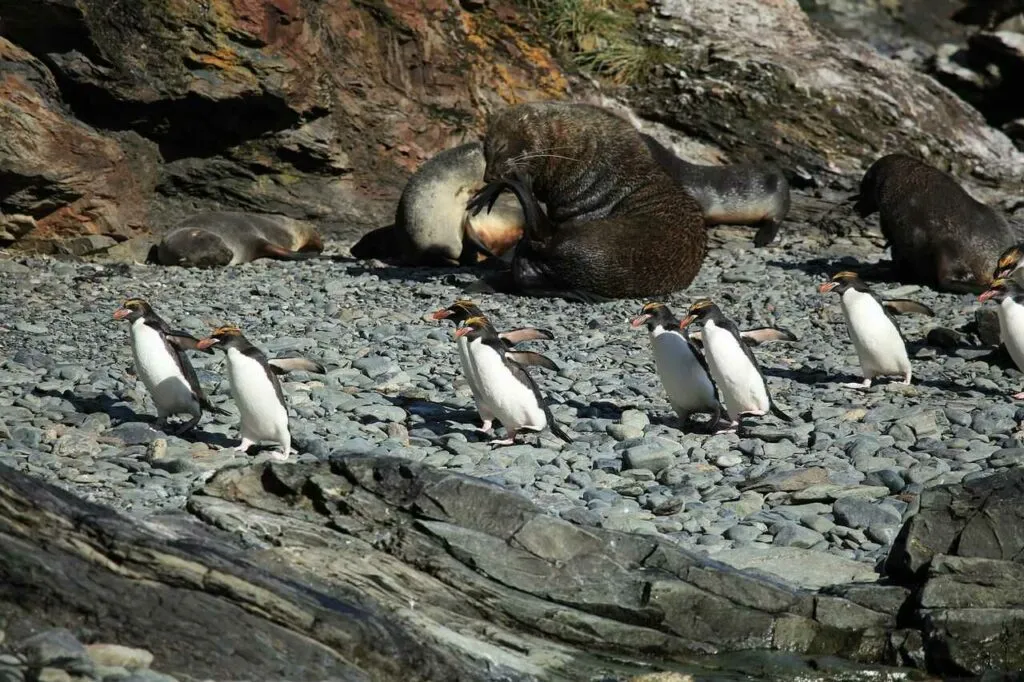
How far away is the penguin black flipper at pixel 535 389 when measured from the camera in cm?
773

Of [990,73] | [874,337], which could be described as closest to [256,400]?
[874,337]

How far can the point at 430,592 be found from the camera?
5172 millimetres

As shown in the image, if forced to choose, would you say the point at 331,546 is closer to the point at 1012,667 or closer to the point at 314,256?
the point at 1012,667

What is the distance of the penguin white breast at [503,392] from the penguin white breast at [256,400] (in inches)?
44.1

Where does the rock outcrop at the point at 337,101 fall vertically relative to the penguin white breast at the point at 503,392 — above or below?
below

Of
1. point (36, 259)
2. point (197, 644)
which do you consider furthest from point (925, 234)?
point (197, 644)

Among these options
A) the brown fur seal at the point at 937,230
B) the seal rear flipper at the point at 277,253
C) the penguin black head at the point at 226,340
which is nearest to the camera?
the penguin black head at the point at 226,340

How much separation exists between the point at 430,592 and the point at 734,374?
3.33 m

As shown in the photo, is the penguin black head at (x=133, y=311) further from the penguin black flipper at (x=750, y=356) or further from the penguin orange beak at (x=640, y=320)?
the penguin black flipper at (x=750, y=356)

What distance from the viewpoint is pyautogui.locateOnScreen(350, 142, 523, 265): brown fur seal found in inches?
553

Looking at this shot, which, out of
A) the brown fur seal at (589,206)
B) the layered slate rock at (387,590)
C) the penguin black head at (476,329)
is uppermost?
the layered slate rock at (387,590)

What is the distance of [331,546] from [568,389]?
3919 millimetres

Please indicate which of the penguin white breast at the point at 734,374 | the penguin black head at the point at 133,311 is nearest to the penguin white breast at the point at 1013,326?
the penguin white breast at the point at 734,374

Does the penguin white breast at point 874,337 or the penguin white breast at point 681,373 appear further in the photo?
the penguin white breast at point 874,337
